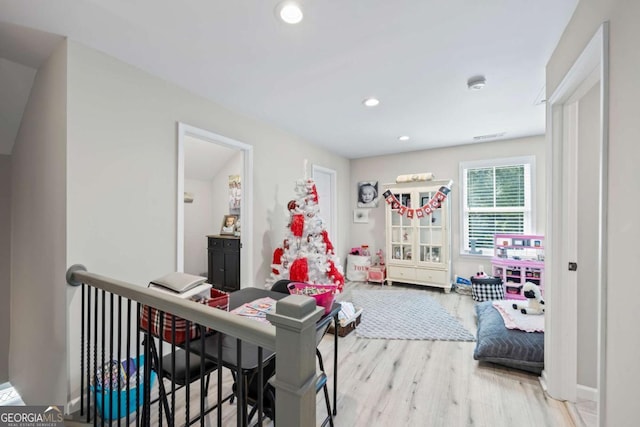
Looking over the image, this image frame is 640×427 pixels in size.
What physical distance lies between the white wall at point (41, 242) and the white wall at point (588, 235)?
11.0 feet

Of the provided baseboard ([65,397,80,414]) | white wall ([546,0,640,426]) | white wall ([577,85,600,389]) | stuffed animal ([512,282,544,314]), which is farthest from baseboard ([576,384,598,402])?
baseboard ([65,397,80,414])

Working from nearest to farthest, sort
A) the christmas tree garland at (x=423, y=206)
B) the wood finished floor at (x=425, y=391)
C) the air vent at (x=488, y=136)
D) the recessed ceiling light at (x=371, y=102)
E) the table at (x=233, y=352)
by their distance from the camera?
the table at (x=233, y=352) < the wood finished floor at (x=425, y=391) < the recessed ceiling light at (x=371, y=102) < the air vent at (x=488, y=136) < the christmas tree garland at (x=423, y=206)

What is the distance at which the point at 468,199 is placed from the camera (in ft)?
14.8

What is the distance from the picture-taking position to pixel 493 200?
4.32 metres

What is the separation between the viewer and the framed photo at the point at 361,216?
540cm

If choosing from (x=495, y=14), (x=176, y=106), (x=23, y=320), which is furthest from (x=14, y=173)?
(x=495, y=14)

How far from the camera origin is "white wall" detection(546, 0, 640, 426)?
94 cm

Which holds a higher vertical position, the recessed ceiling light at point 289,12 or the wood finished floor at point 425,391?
the recessed ceiling light at point 289,12

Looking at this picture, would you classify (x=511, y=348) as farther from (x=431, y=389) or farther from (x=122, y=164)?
(x=122, y=164)

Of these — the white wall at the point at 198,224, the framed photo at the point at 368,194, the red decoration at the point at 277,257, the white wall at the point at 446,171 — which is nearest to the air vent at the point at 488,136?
the white wall at the point at 446,171

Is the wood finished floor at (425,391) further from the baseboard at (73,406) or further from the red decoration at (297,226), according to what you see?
the red decoration at (297,226)

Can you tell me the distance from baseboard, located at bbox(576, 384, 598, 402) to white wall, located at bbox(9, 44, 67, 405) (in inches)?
133

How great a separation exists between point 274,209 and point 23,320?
8.10ft

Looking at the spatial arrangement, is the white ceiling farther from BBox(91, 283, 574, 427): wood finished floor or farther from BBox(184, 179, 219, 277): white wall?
BBox(184, 179, 219, 277): white wall
